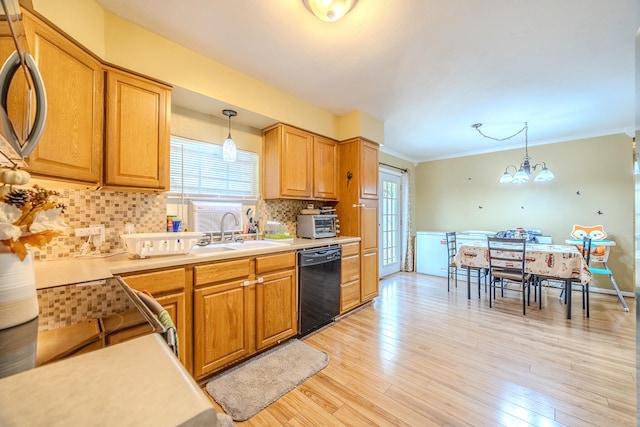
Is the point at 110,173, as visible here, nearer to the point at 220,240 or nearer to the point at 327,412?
the point at 220,240

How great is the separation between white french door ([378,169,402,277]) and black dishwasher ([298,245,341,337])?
223cm

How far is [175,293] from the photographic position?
1678mm

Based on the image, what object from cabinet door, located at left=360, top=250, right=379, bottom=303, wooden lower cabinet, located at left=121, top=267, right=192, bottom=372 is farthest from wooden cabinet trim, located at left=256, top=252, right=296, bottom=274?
cabinet door, located at left=360, top=250, right=379, bottom=303

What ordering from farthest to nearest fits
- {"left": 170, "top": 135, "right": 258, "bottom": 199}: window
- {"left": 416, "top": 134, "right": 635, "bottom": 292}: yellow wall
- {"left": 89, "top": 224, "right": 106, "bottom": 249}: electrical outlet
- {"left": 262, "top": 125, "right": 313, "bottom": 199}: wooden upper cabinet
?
{"left": 416, "top": 134, "right": 635, "bottom": 292}: yellow wall
{"left": 262, "top": 125, "right": 313, "bottom": 199}: wooden upper cabinet
{"left": 170, "top": 135, "right": 258, "bottom": 199}: window
{"left": 89, "top": 224, "right": 106, "bottom": 249}: electrical outlet

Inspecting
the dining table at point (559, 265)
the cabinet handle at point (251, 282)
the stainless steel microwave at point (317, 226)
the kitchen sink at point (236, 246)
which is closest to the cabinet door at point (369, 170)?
the stainless steel microwave at point (317, 226)

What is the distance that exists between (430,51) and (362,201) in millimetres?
1752

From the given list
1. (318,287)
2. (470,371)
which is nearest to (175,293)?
(318,287)

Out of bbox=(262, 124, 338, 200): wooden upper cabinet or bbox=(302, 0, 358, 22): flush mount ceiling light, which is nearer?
bbox=(302, 0, 358, 22): flush mount ceiling light

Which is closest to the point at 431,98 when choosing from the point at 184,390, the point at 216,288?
the point at 216,288

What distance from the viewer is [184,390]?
15.0 inches

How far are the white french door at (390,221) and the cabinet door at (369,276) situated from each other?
138cm

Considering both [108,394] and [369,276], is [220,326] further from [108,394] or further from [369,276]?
[369,276]

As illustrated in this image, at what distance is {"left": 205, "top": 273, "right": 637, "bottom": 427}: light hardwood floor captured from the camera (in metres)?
1.57

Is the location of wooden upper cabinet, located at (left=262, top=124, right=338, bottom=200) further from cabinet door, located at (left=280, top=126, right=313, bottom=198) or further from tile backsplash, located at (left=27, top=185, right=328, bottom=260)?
tile backsplash, located at (left=27, top=185, right=328, bottom=260)
